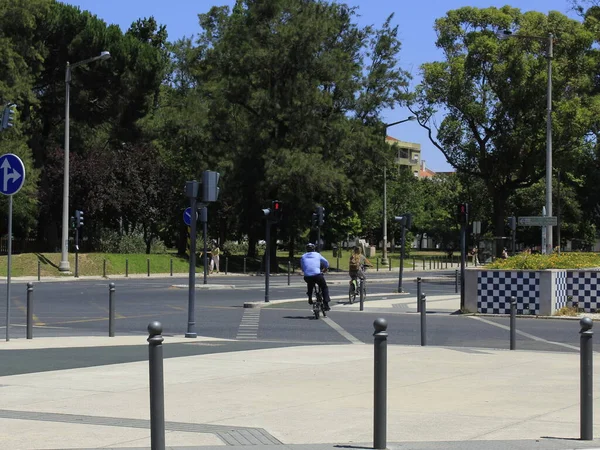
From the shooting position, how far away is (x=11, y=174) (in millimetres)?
16422

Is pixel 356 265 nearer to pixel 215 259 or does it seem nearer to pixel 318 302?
pixel 318 302

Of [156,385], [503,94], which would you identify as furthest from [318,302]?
[503,94]

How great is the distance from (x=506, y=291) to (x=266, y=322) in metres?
6.42

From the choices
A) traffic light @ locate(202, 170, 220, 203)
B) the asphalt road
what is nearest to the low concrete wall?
the asphalt road

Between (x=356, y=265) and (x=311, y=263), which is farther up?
(x=311, y=263)

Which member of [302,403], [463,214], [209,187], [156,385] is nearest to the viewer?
[156,385]

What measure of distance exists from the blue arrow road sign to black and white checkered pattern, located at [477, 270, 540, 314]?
12794mm

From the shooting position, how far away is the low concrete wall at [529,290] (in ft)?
79.5

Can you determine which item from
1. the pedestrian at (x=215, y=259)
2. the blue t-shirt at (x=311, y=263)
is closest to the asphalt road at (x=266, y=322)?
the blue t-shirt at (x=311, y=263)

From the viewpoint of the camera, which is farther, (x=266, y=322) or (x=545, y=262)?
(x=545, y=262)

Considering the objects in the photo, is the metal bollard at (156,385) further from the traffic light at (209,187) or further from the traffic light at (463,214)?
the traffic light at (463,214)

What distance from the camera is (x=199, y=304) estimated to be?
29.2 metres

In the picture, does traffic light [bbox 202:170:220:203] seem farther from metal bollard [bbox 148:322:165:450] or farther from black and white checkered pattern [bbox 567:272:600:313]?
metal bollard [bbox 148:322:165:450]

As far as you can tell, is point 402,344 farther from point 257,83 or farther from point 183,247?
point 183,247
